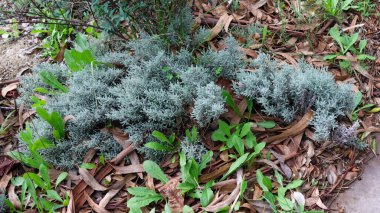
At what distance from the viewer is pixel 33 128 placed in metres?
2.85

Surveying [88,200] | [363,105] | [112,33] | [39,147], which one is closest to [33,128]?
[39,147]

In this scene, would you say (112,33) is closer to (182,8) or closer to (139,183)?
(182,8)

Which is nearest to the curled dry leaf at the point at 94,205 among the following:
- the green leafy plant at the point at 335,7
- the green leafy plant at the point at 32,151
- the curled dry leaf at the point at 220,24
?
the green leafy plant at the point at 32,151

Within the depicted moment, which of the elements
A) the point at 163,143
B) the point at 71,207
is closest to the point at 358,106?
the point at 163,143

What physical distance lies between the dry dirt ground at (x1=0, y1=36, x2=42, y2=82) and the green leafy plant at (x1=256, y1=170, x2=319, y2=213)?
191 cm

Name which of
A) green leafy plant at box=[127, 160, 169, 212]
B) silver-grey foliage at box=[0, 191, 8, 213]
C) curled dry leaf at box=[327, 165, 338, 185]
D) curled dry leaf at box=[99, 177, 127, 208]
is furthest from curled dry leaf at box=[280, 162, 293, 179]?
silver-grey foliage at box=[0, 191, 8, 213]

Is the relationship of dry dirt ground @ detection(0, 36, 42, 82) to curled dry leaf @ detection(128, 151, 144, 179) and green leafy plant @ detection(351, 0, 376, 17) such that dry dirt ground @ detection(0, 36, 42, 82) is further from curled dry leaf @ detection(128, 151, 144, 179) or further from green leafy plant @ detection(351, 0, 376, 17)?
green leafy plant @ detection(351, 0, 376, 17)

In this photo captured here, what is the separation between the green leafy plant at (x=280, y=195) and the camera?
241 centimetres

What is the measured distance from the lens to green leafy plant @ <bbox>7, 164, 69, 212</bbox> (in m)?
2.58

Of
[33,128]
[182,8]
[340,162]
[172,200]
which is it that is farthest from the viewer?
[182,8]

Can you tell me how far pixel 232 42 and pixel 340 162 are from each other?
0.97 m

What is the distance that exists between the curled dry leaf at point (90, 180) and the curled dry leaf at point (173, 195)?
1.20 ft

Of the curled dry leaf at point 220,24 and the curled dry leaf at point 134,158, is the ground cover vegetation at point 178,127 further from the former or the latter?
the curled dry leaf at point 220,24

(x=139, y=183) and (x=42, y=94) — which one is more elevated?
(x=42, y=94)
